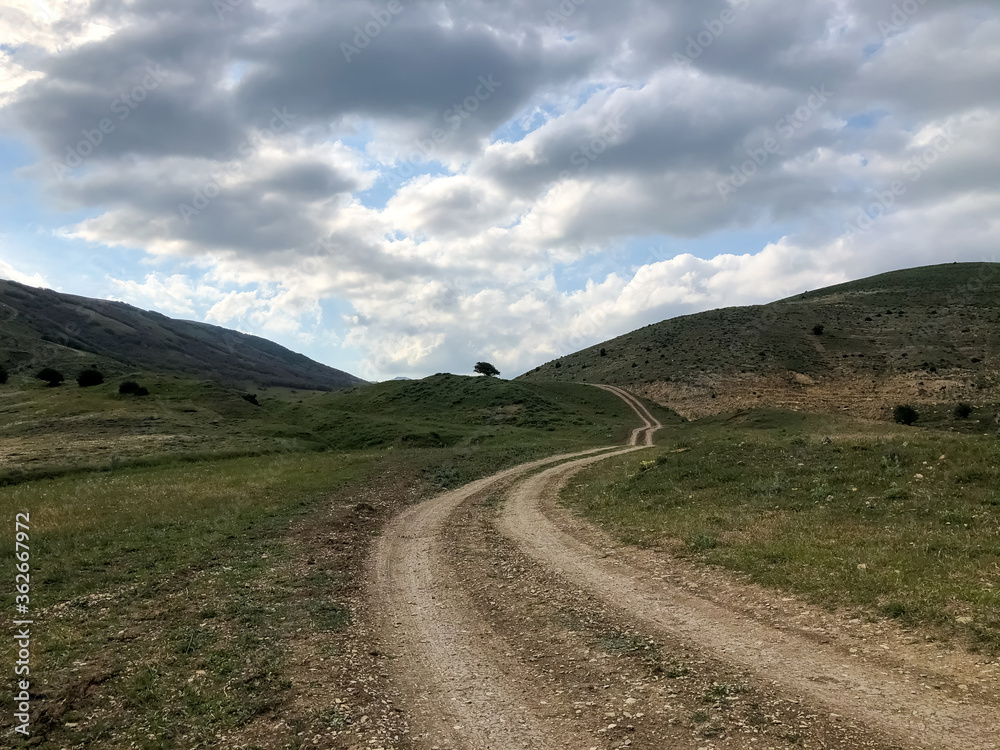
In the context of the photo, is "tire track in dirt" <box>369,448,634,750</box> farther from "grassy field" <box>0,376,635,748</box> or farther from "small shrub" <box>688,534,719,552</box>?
"small shrub" <box>688,534,719,552</box>

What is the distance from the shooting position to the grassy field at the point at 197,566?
26.7 ft

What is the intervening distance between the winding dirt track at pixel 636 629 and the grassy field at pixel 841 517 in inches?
55.9

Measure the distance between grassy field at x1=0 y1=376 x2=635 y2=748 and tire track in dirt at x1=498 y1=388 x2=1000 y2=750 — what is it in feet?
18.8

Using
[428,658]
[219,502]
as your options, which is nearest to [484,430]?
[219,502]

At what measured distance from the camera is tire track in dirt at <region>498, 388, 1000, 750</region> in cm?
654

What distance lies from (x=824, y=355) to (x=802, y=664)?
97376 millimetres

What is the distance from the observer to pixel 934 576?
418 inches

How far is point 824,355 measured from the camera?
3644 inches

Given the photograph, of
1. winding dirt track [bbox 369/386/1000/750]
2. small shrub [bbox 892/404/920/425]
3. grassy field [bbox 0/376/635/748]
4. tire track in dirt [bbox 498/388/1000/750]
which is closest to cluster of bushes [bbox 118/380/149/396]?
grassy field [bbox 0/376/635/748]

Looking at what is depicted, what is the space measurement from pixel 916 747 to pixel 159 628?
40.7 ft

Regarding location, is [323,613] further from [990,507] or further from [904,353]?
[904,353]

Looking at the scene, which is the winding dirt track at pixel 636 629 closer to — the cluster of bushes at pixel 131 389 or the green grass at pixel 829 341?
the cluster of bushes at pixel 131 389

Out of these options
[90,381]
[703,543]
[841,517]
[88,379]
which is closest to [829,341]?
[841,517]

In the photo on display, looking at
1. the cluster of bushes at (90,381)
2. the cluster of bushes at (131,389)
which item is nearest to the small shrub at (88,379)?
the cluster of bushes at (90,381)
